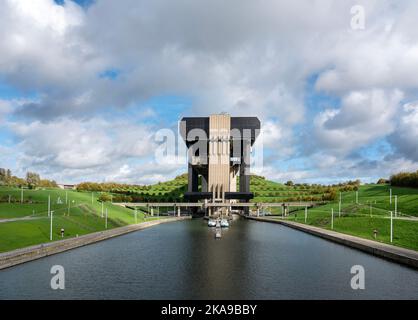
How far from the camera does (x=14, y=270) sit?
123 feet

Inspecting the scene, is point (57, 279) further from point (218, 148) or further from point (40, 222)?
point (218, 148)

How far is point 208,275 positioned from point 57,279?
14273 millimetres

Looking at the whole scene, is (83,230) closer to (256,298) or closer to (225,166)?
(256,298)

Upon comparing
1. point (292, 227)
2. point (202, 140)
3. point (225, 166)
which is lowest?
point (292, 227)

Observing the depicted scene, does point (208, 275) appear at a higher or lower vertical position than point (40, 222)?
lower

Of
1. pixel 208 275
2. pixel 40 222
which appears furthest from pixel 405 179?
pixel 208 275

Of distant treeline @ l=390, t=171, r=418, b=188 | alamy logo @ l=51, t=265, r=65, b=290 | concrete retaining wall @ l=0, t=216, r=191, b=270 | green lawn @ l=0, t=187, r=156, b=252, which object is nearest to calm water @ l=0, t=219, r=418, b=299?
alamy logo @ l=51, t=265, r=65, b=290

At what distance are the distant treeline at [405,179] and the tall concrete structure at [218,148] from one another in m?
68.1

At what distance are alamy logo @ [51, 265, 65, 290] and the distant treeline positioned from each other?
520 feet

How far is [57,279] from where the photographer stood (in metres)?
34.4

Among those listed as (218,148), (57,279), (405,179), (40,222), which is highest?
(218,148)

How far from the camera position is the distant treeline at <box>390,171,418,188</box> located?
16088cm

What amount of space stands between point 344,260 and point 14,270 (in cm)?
3743
